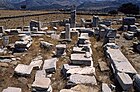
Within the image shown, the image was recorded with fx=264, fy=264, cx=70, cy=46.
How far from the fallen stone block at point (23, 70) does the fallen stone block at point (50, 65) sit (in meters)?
0.65

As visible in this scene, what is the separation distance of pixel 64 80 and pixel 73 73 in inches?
17.4

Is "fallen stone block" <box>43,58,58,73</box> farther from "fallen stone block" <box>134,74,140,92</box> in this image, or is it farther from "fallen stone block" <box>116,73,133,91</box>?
"fallen stone block" <box>134,74,140,92</box>

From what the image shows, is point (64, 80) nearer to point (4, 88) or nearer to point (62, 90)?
point (62, 90)

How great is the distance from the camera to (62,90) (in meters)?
8.71

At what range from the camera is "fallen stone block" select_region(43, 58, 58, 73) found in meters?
10.9

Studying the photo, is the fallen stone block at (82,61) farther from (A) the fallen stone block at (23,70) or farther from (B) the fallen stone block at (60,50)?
(A) the fallen stone block at (23,70)

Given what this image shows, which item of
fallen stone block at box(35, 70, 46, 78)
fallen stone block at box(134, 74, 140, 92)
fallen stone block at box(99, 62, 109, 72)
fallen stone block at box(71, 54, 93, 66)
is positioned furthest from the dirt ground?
fallen stone block at box(134, 74, 140, 92)

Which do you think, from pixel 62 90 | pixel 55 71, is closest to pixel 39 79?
pixel 62 90

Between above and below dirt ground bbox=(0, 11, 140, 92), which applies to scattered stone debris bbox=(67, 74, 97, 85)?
above

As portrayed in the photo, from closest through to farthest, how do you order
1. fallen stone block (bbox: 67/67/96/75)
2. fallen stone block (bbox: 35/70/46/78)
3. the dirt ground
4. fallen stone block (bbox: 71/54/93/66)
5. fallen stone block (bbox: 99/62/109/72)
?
the dirt ground
fallen stone block (bbox: 35/70/46/78)
fallen stone block (bbox: 67/67/96/75)
fallen stone block (bbox: 99/62/109/72)
fallen stone block (bbox: 71/54/93/66)

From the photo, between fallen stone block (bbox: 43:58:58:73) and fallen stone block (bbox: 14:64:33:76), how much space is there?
649mm

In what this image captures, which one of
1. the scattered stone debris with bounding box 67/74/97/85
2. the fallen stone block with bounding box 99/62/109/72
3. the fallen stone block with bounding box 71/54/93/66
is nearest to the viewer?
the scattered stone debris with bounding box 67/74/97/85

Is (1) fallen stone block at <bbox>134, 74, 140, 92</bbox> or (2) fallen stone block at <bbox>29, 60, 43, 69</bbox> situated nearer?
(1) fallen stone block at <bbox>134, 74, 140, 92</bbox>

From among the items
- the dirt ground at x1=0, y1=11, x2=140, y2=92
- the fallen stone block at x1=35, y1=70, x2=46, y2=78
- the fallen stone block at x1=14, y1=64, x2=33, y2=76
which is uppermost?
the fallen stone block at x1=14, y1=64, x2=33, y2=76
